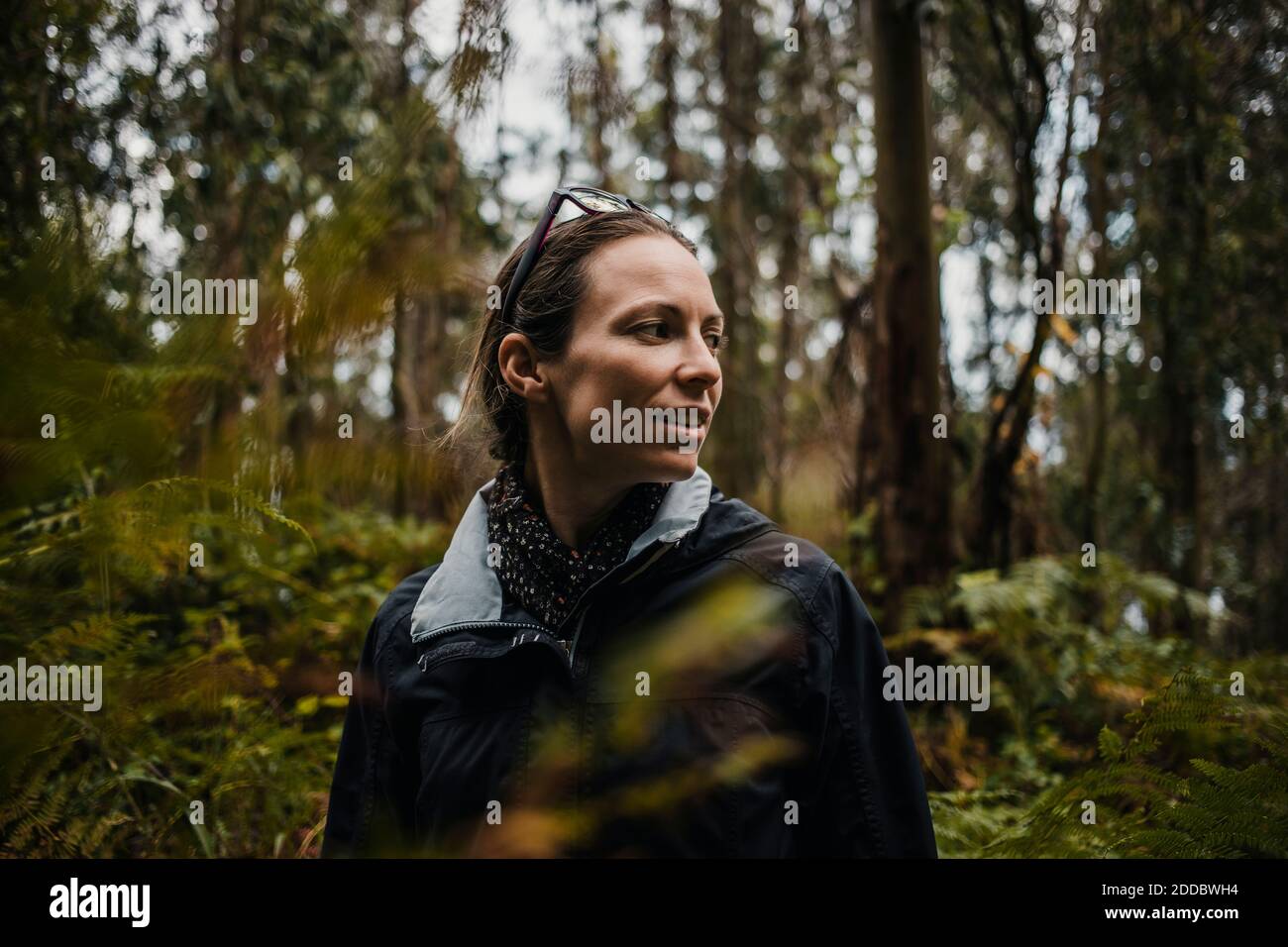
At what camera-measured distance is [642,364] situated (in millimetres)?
1535

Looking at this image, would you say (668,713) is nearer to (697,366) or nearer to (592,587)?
(592,587)

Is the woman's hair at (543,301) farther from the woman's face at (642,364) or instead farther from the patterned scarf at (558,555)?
the patterned scarf at (558,555)

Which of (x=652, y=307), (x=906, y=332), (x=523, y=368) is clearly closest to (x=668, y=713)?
(x=652, y=307)

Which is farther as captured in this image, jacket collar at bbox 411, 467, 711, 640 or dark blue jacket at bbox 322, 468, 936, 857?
jacket collar at bbox 411, 467, 711, 640

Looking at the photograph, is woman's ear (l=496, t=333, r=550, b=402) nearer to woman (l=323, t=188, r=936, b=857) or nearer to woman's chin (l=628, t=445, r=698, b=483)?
woman (l=323, t=188, r=936, b=857)

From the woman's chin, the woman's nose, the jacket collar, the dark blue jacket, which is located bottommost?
the dark blue jacket

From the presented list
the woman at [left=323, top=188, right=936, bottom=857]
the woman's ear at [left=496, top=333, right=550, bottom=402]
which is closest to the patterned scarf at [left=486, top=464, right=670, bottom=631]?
the woman at [left=323, top=188, right=936, bottom=857]

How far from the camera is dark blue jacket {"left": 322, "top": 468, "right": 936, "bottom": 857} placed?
135 cm

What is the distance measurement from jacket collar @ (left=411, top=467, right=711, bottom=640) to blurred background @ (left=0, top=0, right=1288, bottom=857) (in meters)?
0.28

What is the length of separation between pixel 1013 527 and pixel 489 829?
5.39 meters

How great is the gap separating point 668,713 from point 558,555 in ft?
1.83

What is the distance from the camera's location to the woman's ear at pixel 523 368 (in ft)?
5.79
